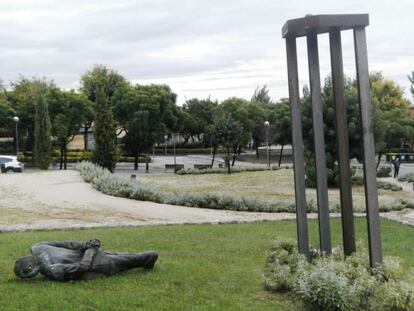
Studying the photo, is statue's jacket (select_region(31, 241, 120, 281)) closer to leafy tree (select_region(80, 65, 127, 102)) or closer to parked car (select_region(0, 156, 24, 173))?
parked car (select_region(0, 156, 24, 173))

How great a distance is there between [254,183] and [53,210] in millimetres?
11823

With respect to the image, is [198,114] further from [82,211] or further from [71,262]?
[71,262]

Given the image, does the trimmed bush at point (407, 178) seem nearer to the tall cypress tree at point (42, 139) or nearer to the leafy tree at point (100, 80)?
the tall cypress tree at point (42, 139)

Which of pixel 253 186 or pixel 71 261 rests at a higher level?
pixel 71 261

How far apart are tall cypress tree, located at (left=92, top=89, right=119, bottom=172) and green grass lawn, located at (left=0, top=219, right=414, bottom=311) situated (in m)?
17.5

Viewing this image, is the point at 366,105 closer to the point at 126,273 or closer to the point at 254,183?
the point at 126,273

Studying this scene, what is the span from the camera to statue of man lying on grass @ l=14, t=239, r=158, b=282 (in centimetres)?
603

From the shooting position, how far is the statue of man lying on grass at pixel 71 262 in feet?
19.8

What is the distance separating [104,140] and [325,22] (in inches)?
921

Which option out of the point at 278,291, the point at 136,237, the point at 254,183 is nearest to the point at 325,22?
the point at 278,291

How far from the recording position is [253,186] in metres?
24.4

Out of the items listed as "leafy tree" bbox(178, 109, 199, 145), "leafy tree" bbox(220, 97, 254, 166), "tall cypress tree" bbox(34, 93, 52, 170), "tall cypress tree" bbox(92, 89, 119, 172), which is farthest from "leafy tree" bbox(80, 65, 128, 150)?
"tall cypress tree" bbox(92, 89, 119, 172)

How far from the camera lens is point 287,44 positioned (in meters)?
6.52

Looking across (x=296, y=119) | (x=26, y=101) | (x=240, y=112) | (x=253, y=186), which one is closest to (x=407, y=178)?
(x=253, y=186)
